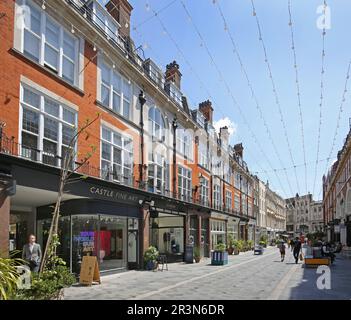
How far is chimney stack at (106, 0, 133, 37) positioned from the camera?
2408 centimetres

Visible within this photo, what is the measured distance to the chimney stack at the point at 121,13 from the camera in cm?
2408

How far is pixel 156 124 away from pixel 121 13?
21.6 ft

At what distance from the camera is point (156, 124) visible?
2720cm

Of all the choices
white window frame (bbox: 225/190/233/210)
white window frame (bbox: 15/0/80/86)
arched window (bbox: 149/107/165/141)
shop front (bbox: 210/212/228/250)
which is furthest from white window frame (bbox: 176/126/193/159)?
white window frame (bbox: 225/190/233/210)

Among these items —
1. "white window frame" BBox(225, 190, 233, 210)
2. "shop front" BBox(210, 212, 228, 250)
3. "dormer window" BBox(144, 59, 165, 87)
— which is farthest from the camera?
"white window frame" BBox(225, 190, 233, 210)

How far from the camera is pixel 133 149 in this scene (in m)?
23.6

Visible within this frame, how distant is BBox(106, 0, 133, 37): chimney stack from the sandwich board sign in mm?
12677

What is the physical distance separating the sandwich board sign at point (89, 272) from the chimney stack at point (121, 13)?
12.7 m

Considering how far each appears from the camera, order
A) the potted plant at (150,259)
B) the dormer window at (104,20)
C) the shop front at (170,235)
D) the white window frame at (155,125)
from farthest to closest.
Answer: the shop front at (170,235) < the white window frame at (155,125) < the potted plant at (150,259) < the dormer window at (104,20)

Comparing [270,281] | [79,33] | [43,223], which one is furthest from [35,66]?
[270,281]

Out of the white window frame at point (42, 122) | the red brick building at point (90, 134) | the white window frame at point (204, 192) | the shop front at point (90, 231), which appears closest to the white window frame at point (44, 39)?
the red brick building at point (90, 134)

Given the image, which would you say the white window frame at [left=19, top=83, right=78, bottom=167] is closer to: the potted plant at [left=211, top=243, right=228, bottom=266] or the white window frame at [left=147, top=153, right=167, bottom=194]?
the white window frame at [left=147, top=153, right=167, bottom=194]

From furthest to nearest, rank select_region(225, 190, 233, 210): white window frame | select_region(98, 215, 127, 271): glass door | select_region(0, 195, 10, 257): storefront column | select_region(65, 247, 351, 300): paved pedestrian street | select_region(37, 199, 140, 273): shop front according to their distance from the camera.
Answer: select_region(225, 190, 233, 210): white window frame, select_region(98, 215, 127, 271): glass door, select_region(37, 199, 140, 273): shop front, select_region(0, 195, 10, 257): storefront column, select_region(65, 247, 351, 300): paved pedestrian street

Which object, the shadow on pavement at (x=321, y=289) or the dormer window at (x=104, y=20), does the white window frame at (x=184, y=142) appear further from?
the shadow on pavement at (x=321, y=289)
